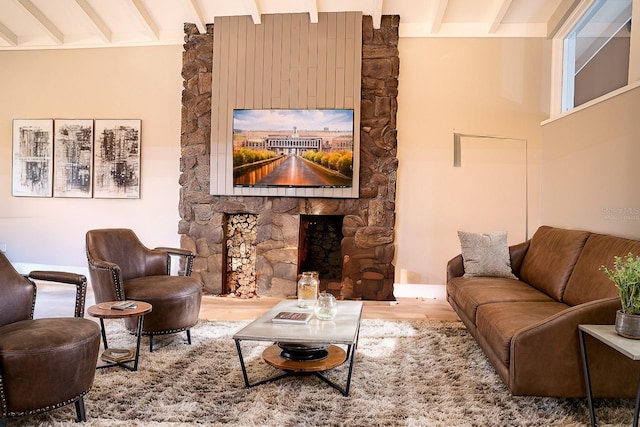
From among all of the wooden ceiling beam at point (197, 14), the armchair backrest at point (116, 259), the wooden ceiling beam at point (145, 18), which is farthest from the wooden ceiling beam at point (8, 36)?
the armchair backrest at point (116, 259)

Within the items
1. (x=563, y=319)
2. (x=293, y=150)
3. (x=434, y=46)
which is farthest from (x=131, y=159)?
(x=563, y=319)

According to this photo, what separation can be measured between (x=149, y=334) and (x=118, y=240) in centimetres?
93

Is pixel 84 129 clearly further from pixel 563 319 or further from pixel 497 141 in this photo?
pixel 563 319

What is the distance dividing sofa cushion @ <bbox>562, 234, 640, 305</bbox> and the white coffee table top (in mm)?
1452

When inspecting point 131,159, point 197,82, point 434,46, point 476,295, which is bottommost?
point 476,295

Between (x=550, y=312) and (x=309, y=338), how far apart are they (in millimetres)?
1529

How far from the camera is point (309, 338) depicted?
2.61m

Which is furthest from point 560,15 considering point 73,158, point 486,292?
point 73,158

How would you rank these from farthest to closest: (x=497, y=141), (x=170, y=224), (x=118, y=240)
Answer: (x=170, y=224), (x=497, y=141), (x=118, y=240)

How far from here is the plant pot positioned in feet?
6.88

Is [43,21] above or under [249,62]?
→ above

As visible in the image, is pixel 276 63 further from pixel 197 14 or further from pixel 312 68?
pixel 197 14

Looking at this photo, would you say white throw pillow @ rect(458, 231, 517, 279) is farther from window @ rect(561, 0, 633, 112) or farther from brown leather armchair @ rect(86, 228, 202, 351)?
brown leather armchair @ rect(86, 228, 202, 351)

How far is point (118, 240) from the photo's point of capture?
3.95m
